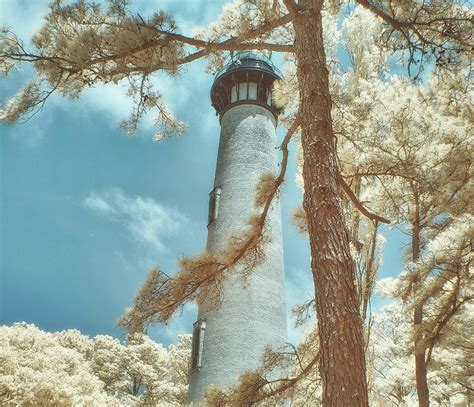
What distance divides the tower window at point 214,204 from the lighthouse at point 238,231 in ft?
0.08

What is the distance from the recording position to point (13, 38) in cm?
482

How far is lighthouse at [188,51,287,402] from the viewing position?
Result: 8.67 m

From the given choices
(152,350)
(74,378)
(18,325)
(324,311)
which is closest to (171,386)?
(152,350)

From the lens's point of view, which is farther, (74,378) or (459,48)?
(74,378)

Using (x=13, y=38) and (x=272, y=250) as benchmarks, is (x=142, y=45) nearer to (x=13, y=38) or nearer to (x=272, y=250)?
(x=13, y=38)

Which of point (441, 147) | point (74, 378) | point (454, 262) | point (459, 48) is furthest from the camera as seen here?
point (74, 378)

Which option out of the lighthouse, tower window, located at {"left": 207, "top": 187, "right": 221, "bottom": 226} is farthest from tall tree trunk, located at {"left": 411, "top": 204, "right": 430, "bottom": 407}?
tower window, located at {"left": 207, "top": 187, "right": 221, "bottom": 226}

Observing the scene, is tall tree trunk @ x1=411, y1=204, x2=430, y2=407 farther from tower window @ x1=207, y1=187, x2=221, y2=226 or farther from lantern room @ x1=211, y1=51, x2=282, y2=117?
lantern room @ x1=211, y1=51, x2=282, y2=117

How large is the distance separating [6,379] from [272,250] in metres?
6.81

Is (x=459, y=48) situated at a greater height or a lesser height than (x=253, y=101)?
lesser

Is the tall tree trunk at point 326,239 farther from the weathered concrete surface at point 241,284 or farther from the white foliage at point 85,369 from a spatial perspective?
the weathered concrete surface at point 241,284

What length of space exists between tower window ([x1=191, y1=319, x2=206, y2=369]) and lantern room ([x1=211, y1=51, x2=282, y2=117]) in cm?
628

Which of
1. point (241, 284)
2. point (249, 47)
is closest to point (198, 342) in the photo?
point (241, 284)

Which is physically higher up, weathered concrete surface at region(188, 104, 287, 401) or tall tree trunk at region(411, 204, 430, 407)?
weathered concrete surface at region(188, 104, 287, 401)
